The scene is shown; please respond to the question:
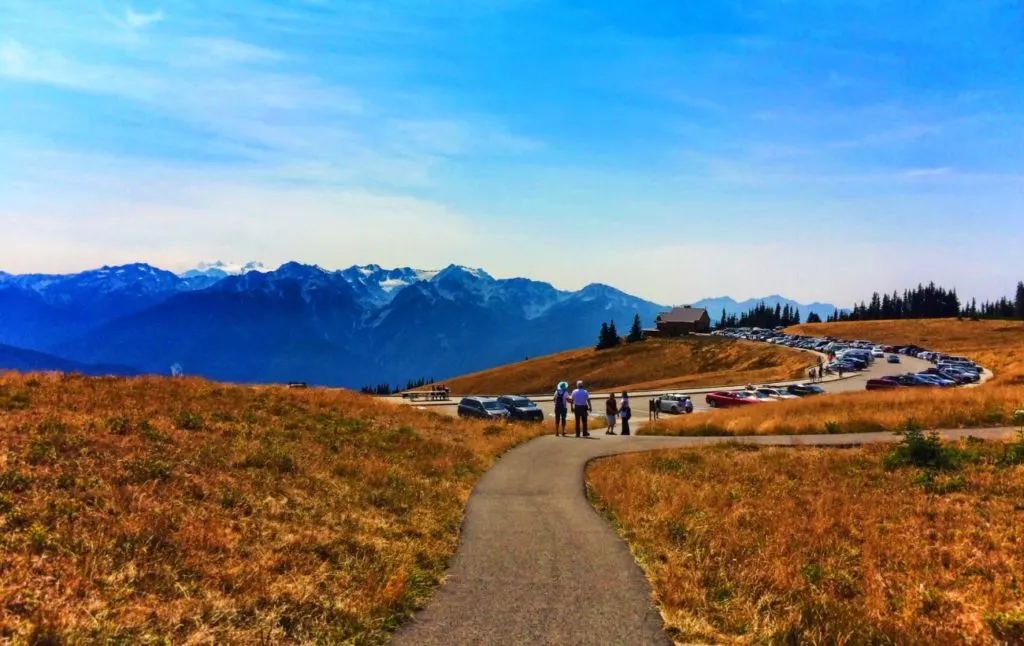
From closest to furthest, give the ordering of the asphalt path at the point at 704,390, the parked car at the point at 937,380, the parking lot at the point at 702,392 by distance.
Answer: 1. the parked car at the point at 937,380
2. the parking lot at the point at 702,392
3. the asphalt path at the point at 704,390

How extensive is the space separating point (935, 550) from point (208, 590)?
12297 millimetres

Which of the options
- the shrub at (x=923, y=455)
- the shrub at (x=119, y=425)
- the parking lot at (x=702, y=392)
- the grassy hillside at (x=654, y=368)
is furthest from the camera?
the grassy hillside at (x=654, y=368)

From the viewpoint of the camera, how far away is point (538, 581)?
8.95 metres

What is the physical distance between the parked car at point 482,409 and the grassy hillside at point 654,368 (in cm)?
4141

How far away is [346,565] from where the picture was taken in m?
9.00

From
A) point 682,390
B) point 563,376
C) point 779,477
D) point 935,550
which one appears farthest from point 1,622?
point 563,376

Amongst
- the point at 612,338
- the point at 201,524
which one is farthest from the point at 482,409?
the point at 612,338

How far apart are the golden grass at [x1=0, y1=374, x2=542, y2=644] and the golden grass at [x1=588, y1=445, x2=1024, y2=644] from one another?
3.82 meters

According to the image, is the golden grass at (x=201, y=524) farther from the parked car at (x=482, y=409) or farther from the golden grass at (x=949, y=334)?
the golden grass at (x=949, y=334)

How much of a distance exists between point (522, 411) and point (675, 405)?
58.1 feet

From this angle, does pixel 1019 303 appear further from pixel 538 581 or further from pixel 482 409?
pixel 538 581

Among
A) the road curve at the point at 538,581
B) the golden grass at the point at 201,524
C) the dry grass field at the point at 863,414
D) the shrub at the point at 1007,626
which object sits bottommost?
the dry grass field at the point at 863,414

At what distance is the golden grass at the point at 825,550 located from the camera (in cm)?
781

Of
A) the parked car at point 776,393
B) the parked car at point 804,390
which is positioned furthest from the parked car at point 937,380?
the parked car at point 776,393
